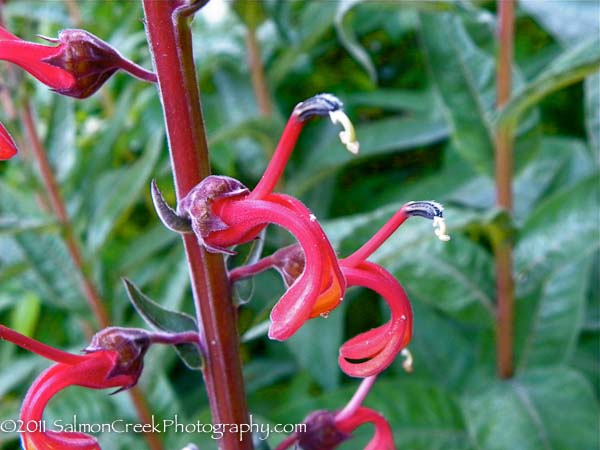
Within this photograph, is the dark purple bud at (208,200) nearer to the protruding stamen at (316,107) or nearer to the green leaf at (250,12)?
the protruding stamen at (316,107)

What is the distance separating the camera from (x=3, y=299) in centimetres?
169

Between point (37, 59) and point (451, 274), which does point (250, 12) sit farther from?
point (37, 59)

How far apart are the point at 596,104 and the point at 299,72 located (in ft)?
2.88

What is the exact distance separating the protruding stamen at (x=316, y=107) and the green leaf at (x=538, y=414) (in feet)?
2.24

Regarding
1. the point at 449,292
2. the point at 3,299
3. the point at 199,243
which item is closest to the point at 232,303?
the point at 199,243

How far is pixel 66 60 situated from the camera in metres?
0.64

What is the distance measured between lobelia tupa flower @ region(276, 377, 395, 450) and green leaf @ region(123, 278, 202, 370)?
0.13 metres

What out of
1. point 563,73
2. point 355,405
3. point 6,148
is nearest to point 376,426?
point 355,405

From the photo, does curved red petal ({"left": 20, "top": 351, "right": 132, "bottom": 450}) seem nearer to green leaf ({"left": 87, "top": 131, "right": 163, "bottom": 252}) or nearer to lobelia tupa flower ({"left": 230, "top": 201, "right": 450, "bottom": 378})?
lobelia tupa flower ({"left": 230, "top": 201, "right": 450, "bottom": 378})

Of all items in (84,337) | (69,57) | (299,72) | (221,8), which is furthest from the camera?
(299,72)

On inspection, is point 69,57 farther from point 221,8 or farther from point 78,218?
point 221,8

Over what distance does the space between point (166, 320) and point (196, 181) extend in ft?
0.51

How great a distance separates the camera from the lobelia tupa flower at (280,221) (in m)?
0.55

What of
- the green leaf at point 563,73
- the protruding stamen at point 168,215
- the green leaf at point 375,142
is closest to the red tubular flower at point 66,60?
the protruding stamen at point 168,215
